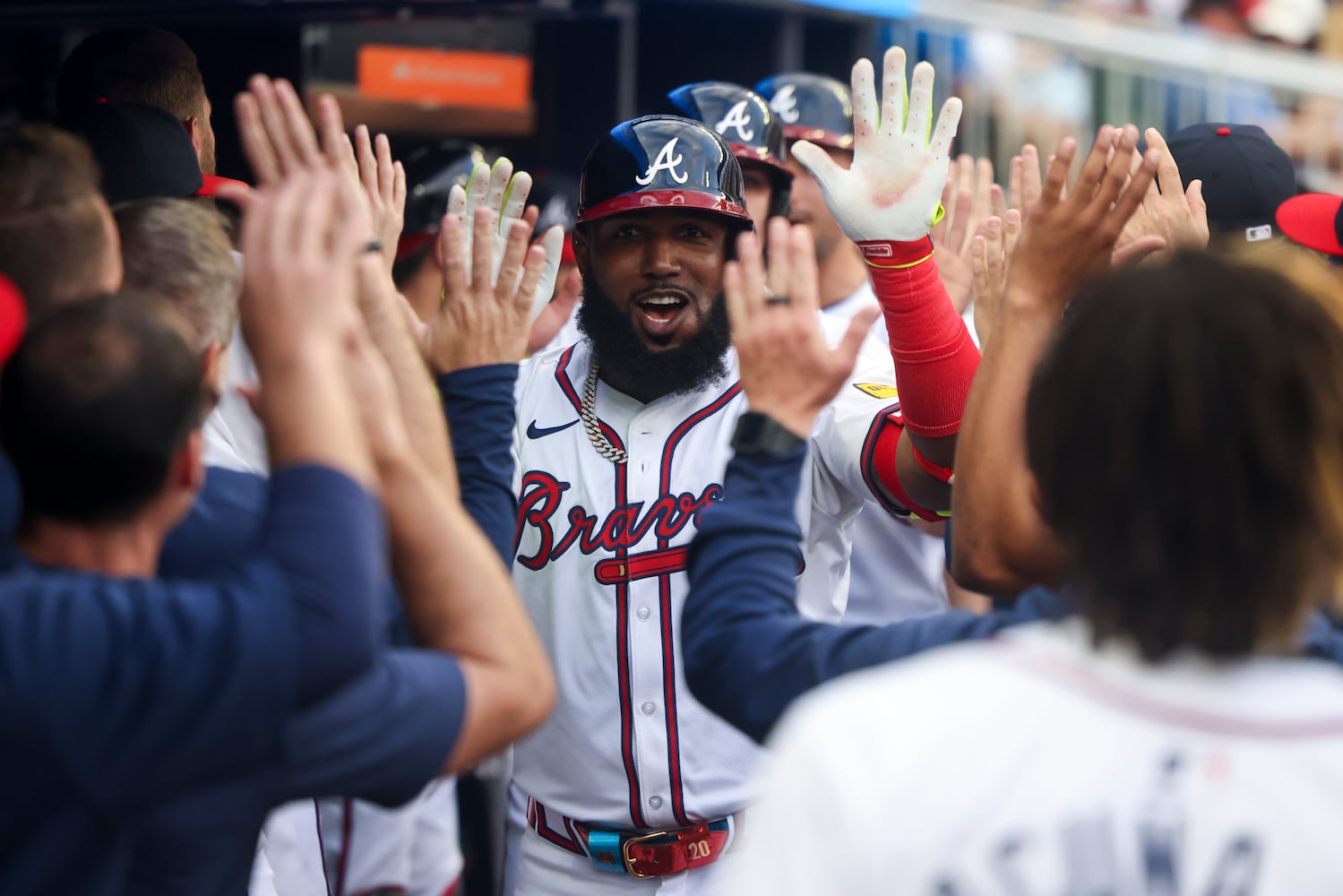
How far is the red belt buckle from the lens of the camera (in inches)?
112

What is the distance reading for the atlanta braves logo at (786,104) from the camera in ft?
17.2

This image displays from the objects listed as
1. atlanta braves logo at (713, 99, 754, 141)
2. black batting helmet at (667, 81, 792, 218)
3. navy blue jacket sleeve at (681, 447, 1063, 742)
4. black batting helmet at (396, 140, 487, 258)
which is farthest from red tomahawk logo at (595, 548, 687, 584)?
black batting helmet at (396, 140, 487, 258)

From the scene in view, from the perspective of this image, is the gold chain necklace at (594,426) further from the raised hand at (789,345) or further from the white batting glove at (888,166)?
the raised hand at (789,345)

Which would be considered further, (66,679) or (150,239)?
(150,239)

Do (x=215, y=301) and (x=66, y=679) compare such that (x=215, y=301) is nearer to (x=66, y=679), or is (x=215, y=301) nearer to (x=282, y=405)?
(x=282, y=405)

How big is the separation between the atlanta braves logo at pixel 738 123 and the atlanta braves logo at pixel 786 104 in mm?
672

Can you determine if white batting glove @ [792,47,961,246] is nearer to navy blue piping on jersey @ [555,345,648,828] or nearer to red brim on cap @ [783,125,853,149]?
navy blue piping on jersey @ [555,345,648,828]

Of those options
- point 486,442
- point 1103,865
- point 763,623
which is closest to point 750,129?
point 486,442

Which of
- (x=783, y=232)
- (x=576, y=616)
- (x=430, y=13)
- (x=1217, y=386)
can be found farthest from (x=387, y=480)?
A: (x=430, y=13)

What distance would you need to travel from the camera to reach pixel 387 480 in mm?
1766

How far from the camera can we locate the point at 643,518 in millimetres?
2955

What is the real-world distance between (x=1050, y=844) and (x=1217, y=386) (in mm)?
400

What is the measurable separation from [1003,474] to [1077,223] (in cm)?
38

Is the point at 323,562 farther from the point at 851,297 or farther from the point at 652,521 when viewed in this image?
the point at 851,297
